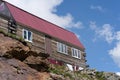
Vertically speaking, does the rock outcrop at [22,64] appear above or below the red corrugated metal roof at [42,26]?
below

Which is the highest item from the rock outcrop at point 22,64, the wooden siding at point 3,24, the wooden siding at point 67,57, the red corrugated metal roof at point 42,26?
the red corrugated metal roof at point 42,26

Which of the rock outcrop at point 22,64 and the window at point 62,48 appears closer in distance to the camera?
the rock outcrop at point 22,64

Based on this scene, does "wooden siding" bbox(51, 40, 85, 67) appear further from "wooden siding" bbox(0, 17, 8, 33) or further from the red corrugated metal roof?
"wooden siding" bbox(0, 17, 8, 33)

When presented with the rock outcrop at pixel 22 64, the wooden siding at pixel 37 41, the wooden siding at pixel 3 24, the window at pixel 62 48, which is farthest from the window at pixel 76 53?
the rock outcrop at pixel 22 64

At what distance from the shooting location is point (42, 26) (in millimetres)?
45281

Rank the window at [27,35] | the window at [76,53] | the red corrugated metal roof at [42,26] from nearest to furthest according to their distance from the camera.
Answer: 1. the window at [27,35]
2. the red corrugated metal roof at [42,26]
3. the window at [76,53]

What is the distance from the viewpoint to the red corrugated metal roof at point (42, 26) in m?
41.1

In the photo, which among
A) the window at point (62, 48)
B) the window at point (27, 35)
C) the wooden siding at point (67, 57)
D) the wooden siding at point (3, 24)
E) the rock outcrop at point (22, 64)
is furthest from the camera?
the window at point (62, 48)

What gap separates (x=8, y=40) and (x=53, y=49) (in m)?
22.7

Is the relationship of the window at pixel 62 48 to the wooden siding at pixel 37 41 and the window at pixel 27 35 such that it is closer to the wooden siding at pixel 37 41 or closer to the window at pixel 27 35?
the wooden siding at pixel 37 41

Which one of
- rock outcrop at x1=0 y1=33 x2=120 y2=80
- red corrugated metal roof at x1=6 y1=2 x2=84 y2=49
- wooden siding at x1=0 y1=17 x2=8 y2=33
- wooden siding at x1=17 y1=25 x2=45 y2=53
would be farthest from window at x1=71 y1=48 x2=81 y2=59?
rock outcrop at x1=0 y1=33 x2=120 y2=80

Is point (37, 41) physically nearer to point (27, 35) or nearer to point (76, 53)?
point (27, 35)

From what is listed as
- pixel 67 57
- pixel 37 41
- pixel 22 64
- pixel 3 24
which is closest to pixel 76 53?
pixel 67 57

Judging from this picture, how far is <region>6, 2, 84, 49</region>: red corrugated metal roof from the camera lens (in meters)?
41.1
